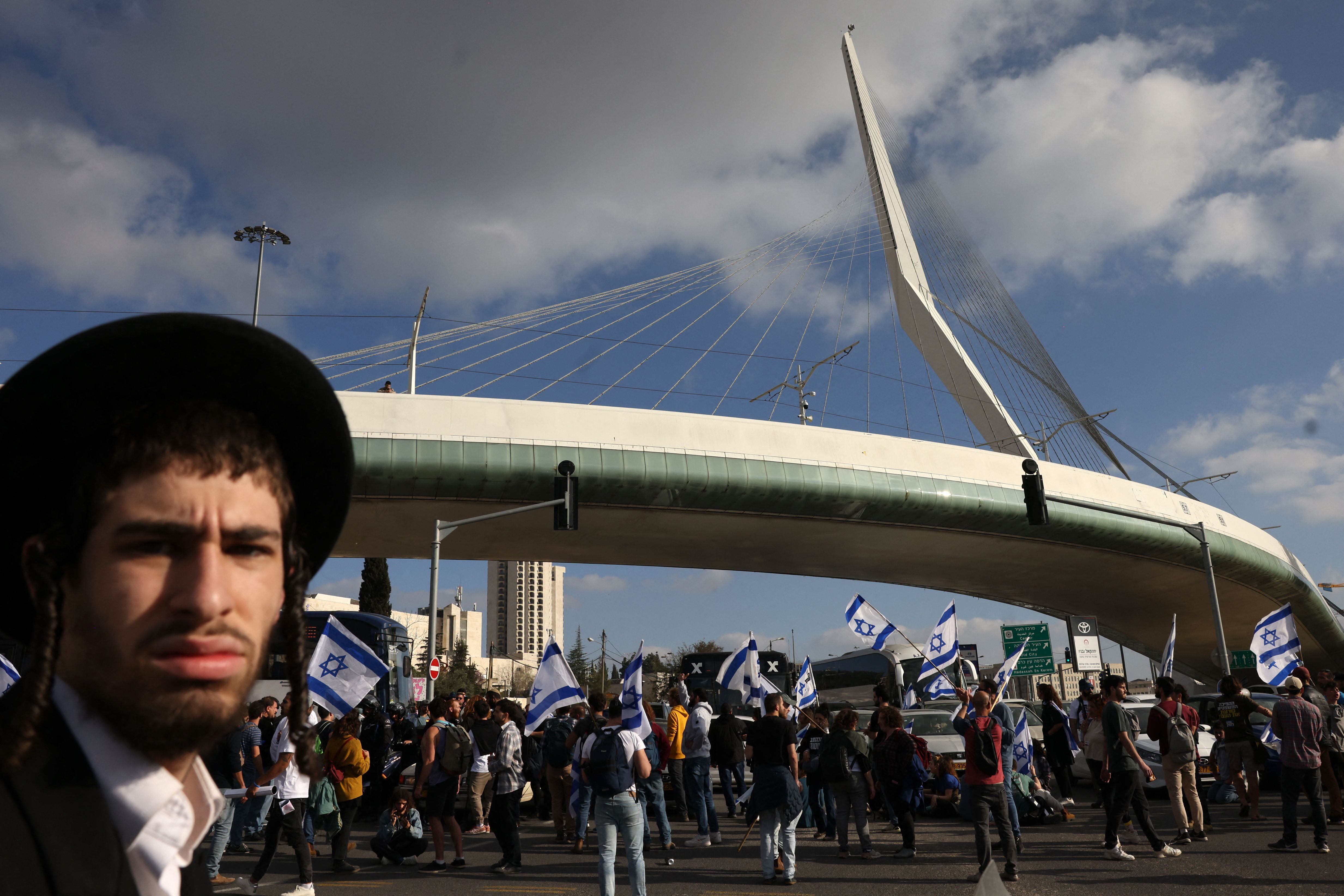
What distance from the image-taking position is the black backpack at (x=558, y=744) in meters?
12.9

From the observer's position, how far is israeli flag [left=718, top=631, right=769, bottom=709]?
56.7ft

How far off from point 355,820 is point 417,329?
733 inches

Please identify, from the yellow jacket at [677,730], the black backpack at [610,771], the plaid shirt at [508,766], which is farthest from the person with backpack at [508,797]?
the yellow jacket at [677,730]

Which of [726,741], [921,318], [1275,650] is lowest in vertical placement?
[726,741]

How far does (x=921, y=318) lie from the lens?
1737 inches

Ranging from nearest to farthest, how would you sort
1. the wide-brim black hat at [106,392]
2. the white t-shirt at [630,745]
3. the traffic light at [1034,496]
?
the wide-brim black hat at [106,392], the white t-shirt at [630,745], the traffic light at [1034,496]

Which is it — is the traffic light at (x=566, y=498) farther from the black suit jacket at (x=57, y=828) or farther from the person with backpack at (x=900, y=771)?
the black suit jacket at (x=57, y=828)

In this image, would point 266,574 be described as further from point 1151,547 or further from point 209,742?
point 1151,547

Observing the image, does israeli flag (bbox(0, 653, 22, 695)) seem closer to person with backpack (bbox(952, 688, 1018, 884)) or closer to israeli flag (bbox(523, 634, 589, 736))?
israeli flag (bbox(523, 634, 589, 736))

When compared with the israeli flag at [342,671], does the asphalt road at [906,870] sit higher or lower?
lower

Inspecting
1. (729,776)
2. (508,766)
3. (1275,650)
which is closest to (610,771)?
(508,766)

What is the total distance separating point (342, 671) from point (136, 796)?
392 inches

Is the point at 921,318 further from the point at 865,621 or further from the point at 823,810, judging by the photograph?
the point at 823,810

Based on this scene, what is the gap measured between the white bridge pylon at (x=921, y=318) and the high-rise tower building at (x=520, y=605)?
12245 cm
